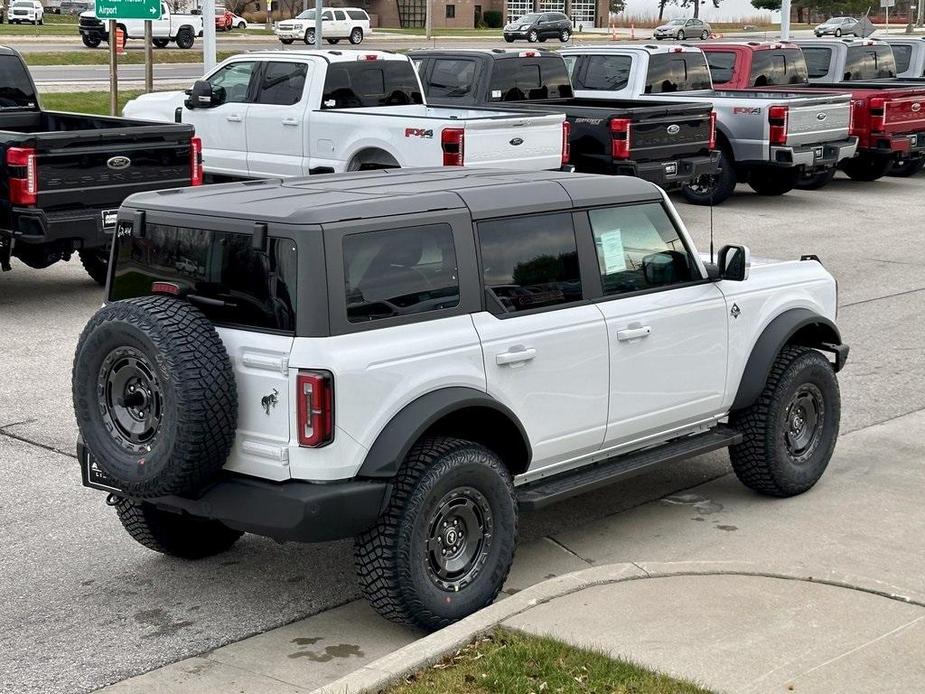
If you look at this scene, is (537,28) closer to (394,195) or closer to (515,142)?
(515,142)

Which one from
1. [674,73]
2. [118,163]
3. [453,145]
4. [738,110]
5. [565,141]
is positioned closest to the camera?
[118,163]

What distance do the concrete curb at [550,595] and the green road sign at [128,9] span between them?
15.5 m

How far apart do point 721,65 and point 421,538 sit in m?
17.5

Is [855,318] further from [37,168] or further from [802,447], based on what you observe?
[37,168]

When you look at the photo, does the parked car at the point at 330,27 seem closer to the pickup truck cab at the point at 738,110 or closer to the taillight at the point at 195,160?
the pickup truck cab at the point at 738,110

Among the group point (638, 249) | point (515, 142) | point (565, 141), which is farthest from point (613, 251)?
point (565, 141)

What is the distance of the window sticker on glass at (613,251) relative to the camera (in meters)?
6.43

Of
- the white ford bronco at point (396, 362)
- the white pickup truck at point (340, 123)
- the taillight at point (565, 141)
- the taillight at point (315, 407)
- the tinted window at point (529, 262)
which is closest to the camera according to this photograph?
the taillight at point (315, 407)

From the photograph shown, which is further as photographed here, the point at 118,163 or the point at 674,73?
the point at 674,73

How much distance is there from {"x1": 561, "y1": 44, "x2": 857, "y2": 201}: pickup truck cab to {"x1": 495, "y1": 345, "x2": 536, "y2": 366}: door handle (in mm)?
Result: 12819

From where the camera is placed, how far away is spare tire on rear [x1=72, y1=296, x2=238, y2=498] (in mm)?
5199

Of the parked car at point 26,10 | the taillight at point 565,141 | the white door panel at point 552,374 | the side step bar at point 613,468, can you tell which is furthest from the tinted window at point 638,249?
the parked car at point 26,10

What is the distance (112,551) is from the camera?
6559 millimetres

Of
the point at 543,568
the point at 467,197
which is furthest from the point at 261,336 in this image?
the point at 543,568
